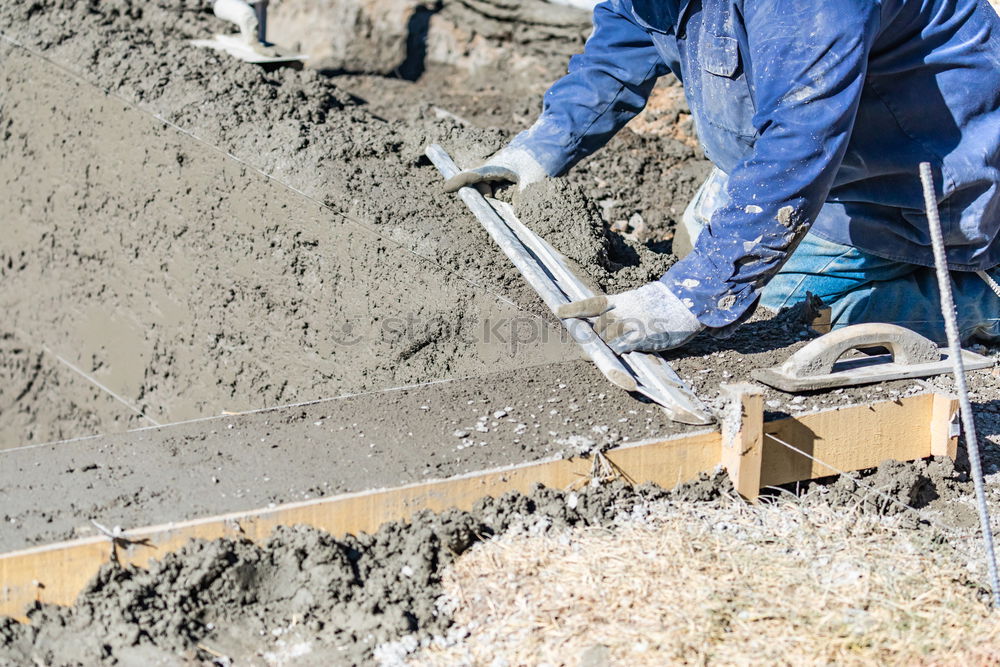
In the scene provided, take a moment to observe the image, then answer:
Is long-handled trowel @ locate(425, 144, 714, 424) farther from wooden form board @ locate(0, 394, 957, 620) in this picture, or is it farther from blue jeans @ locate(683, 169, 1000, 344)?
blue jeans @ locate(683, 169, 1000, 344)

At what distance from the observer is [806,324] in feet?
11.4

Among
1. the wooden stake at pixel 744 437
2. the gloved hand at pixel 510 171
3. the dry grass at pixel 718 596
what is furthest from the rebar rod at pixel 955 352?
the gloved hand at pixel 510 171

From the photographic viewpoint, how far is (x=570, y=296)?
3354mm

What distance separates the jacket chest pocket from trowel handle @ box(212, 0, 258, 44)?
2940 mm

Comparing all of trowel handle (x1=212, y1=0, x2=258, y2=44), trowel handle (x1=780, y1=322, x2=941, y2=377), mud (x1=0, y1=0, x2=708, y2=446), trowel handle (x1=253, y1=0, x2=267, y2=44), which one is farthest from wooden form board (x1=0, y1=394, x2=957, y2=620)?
trowel handle (x1=253, y1=0, x2=267, y2=44)

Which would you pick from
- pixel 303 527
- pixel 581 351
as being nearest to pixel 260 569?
pixel 303 527

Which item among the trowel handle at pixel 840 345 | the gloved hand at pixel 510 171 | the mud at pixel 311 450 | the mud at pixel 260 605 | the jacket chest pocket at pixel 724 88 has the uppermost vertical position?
the jacket chest pocket at pixel 724 88

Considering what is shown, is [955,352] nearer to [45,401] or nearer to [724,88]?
[724,88]

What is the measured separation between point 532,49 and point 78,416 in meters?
4.42

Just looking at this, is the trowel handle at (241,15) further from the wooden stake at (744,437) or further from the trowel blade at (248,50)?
the wooden stake at (744,437)

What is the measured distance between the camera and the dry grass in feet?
6.98

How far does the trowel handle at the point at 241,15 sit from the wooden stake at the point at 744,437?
3883 millimetres

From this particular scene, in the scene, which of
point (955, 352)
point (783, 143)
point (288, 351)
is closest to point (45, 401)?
point (288, 351)

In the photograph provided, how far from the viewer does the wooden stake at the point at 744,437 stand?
102 inches
